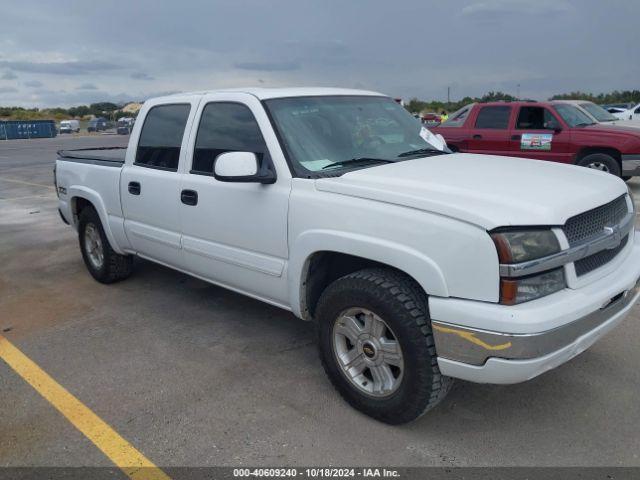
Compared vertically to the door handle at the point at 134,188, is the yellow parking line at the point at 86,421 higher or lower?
lower

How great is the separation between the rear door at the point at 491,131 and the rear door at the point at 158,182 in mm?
7805

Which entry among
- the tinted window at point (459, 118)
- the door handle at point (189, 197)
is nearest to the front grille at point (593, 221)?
the door handle at point (189, 197)

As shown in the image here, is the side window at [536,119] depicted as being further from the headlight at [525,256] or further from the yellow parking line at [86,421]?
the yellow parking line at [86,421]

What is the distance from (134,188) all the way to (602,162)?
8.37 meters

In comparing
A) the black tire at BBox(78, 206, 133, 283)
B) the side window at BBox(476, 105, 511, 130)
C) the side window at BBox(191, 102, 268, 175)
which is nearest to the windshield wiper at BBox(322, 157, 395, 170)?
the side window at BBox(191, 102, 268, 175)

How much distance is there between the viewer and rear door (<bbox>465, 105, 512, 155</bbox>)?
1085cm

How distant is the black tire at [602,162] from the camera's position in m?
9.80

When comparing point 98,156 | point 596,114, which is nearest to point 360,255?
point 98,156

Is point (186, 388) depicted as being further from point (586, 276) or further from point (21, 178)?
point (21, 178)

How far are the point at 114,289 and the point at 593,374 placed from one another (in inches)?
167

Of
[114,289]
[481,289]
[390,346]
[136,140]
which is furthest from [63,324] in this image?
[481,289]

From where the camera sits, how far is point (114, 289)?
5547 mm

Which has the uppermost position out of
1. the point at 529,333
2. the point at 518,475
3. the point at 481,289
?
the point at 481,289

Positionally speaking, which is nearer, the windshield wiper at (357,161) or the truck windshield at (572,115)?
the windshield wiper at (357,161)
